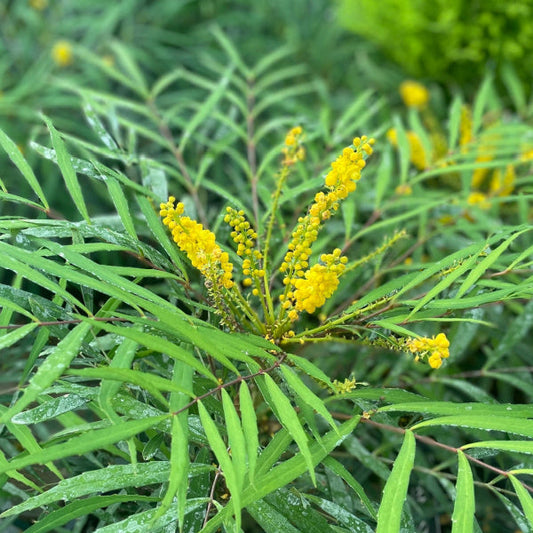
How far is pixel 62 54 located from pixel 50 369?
1080 millimetres

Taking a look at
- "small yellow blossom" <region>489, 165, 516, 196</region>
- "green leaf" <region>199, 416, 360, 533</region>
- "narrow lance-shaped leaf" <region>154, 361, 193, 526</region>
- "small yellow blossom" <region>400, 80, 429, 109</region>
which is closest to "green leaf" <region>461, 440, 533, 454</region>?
"green leaf" <region>199, 416, 360, 533</region>

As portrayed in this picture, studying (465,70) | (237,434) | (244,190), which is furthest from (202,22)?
(237,434)

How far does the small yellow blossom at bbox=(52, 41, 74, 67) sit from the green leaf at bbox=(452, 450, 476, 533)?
118 cm

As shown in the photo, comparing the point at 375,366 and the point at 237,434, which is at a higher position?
the point at 237,434

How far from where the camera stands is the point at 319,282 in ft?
1.53

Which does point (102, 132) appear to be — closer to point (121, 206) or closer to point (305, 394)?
point (121, 206)

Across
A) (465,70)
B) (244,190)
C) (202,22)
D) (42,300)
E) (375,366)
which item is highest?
(202,22)

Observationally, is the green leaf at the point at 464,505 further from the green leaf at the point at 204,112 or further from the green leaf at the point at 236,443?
the green leaf at the point at 204,112

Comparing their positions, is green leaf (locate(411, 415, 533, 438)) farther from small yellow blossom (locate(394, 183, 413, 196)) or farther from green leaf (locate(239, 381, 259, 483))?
small yellow blossom (locate(394, 183, 413, 196))

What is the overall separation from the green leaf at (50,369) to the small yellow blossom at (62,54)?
1046 millimetres

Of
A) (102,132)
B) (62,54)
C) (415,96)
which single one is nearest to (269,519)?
(102,132)

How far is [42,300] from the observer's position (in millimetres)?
490

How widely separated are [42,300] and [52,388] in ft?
0.23

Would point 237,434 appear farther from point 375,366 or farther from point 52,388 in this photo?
point 375,366
